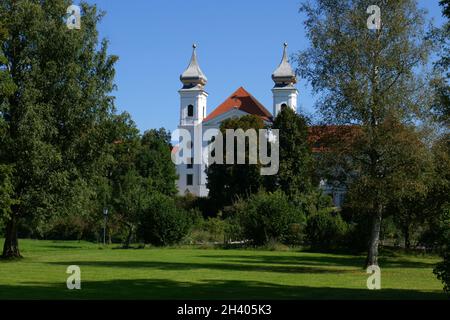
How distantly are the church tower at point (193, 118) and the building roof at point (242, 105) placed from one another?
2.73 m

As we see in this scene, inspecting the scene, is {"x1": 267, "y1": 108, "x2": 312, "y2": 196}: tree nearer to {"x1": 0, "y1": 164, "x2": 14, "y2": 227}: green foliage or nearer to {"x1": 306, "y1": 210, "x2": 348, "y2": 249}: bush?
{"x1": 306, "y1": 210, "x2": 348, "y2": 249}: bush


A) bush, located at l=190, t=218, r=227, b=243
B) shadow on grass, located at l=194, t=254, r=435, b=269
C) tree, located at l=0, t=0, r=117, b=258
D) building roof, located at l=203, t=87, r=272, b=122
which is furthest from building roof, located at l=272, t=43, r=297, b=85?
tree, located at l=0, t=0, r=117, b=258

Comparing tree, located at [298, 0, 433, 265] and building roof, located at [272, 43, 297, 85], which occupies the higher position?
building roof, located at [272, 43, 297, 85]

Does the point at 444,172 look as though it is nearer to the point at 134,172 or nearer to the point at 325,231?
the point at 325,231

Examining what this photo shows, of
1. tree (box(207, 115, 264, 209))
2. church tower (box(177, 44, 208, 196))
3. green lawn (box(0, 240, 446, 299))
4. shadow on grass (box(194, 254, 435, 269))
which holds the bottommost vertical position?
shadow on grass (box(194, 254, 435, 269))

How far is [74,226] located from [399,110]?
137 feet

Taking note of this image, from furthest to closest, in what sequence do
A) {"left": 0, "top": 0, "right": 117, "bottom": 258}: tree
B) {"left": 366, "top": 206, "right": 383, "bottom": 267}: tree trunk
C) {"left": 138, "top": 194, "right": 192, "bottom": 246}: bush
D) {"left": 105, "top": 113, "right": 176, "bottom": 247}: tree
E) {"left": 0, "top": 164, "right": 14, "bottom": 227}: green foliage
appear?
{"left": 138, "top": 194, "right": 192, "bottom": 246}: bush, {"left": 105, "top": 113, "right": 176, "bottom": 247}: tree, {"left": 0, "top": 0, "right": 117, "bottom": 258}: tree, {"left": 366, "top": 206, "right": 383, "bottom": 267}: tree trunk, {"left": 0, "top": 164, "right": 14, "bottom": 227}: green foliage

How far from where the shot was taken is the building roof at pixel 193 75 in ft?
364

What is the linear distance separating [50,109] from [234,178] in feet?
138

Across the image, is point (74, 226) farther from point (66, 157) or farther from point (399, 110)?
point (399, 110)

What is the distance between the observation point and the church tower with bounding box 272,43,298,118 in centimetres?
10619

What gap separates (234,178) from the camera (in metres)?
71.9

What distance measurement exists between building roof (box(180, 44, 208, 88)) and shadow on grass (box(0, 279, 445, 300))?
92.0 m
